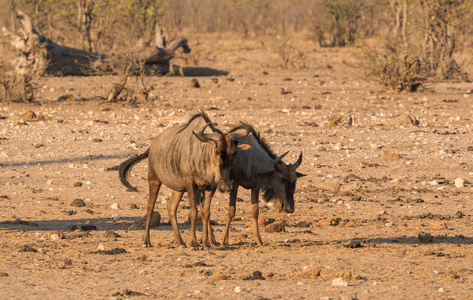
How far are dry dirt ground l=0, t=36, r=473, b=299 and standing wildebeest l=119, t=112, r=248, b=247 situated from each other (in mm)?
543

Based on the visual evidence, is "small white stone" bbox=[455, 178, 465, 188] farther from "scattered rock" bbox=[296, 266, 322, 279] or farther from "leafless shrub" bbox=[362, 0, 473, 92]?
"leafless shrub" bbox=[362, 0, 473, 92]

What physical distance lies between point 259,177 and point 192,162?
0.88m

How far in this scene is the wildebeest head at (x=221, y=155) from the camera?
22.6ft

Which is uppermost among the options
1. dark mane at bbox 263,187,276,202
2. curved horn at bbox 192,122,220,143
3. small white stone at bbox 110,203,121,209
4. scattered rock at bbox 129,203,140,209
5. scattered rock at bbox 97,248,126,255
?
curved horn at bbox 192,122,220,143

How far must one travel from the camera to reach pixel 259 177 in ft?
25.4

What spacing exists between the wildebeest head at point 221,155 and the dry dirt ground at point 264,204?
2.40 feet

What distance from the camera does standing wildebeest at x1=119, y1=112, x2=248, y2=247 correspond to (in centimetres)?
693

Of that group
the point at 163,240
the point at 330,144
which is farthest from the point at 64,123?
the point at 163,240

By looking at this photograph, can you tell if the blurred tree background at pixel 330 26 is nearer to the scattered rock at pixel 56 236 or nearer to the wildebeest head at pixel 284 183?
the wildebeest head at pixel 284 183

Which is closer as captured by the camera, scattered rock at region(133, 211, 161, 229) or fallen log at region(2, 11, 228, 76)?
scattered rock at region(133, 211, 161, 229)

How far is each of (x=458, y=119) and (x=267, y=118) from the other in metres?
4.43

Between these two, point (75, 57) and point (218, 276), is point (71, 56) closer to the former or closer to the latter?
point (75, 57)

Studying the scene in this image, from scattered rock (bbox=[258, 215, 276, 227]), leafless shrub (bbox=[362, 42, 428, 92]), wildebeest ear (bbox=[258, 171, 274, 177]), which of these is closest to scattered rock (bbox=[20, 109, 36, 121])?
scattered rock (bbox=[258, 215, 276, 227])

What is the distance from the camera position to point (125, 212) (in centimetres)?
959
